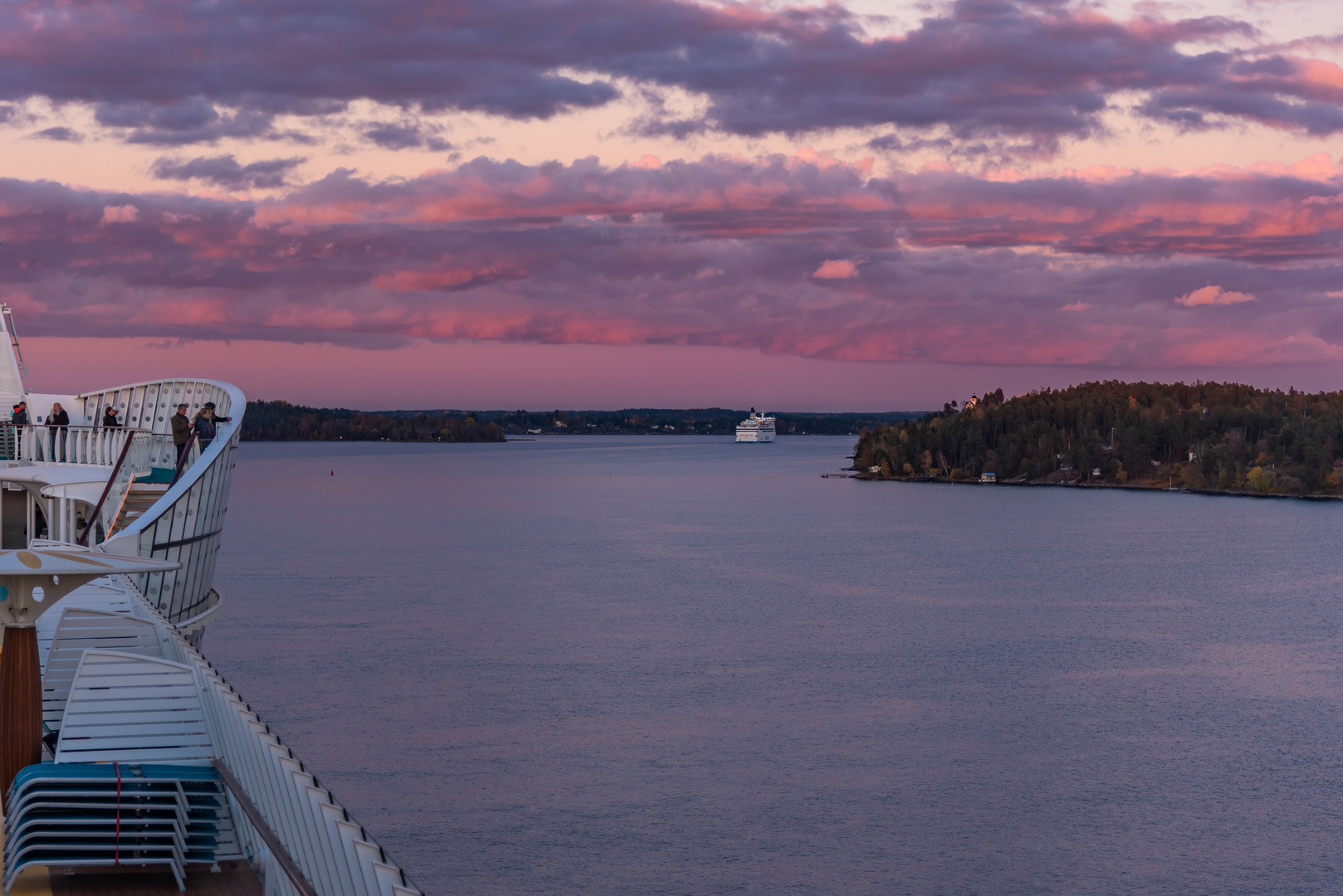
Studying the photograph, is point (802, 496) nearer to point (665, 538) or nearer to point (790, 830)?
point (665, 538)

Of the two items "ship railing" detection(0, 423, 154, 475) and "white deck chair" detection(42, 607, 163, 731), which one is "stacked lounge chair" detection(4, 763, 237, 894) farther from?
"ship railing" detection(0, 423, 154, 475)

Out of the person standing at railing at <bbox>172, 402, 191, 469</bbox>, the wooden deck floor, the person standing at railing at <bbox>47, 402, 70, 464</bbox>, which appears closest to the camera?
the wooden deck floor

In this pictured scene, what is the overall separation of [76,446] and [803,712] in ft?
86.0

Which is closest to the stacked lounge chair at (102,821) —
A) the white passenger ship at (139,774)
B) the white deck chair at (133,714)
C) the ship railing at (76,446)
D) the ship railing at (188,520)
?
the white passenger ship at (139,774)

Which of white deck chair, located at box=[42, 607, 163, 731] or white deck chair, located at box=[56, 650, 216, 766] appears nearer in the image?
white deck chair, located at box=[56, 650, 216, 766]

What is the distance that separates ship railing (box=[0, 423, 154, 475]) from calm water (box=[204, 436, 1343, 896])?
11.9 meters

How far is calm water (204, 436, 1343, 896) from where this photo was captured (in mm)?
30969

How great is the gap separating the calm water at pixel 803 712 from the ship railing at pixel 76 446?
1189cm

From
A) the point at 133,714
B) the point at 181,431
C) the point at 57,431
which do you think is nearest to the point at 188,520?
the point at 181,431

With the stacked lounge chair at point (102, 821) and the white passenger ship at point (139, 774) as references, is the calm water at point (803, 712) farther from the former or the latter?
the stacked lounge chair at point (102, 821)

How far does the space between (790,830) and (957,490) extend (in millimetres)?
166410

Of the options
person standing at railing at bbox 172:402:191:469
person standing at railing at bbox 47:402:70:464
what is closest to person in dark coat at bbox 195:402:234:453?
person standing at railing at bbox 172:402:191:469

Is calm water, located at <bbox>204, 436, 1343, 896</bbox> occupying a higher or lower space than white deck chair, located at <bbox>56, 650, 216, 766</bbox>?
lower

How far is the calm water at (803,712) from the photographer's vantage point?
31.0m
